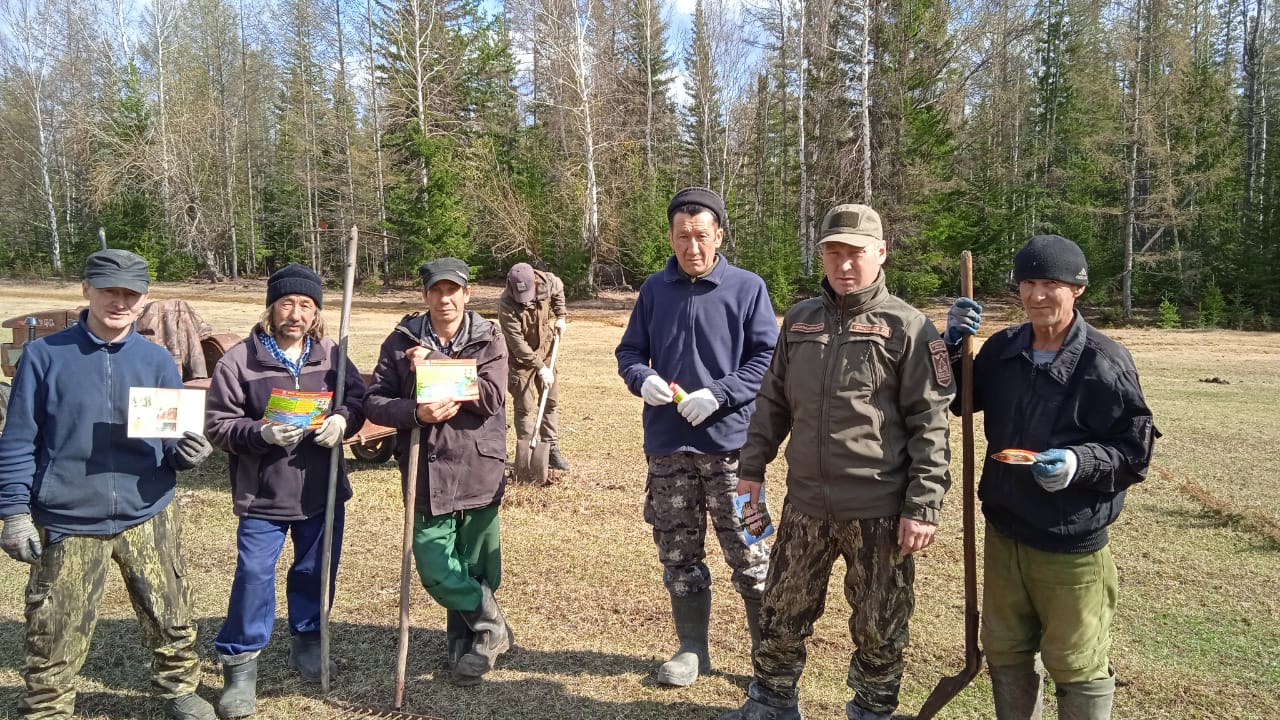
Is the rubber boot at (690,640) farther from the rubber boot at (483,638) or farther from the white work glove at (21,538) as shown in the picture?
the white work glove at (21,538)

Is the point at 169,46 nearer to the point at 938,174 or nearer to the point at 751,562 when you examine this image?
the point at 938,174

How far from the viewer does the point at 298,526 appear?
3711 mm

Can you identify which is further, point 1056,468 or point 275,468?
point 275,468

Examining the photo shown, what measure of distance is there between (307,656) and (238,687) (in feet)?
1.21

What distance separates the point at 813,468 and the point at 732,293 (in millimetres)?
993

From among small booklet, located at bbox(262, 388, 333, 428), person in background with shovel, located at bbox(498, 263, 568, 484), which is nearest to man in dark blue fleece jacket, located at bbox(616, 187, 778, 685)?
small booklet, located at bbox(262, 388, 333, 428)

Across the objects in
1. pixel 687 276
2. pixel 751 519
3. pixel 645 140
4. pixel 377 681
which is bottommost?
pixel 377 681

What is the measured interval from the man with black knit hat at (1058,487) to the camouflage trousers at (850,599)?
1.28 feet

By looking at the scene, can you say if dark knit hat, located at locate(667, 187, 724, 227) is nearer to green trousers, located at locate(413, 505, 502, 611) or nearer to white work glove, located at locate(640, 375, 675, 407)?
white work glove, located at locate(640, 375, 675, 407)

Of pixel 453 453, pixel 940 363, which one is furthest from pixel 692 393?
pixel 453 453

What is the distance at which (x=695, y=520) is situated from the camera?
362 centimetres

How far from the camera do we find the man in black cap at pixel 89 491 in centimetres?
304

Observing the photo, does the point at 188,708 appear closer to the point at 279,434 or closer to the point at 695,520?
the point at 279,434

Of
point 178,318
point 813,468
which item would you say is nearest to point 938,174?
point 178,318
